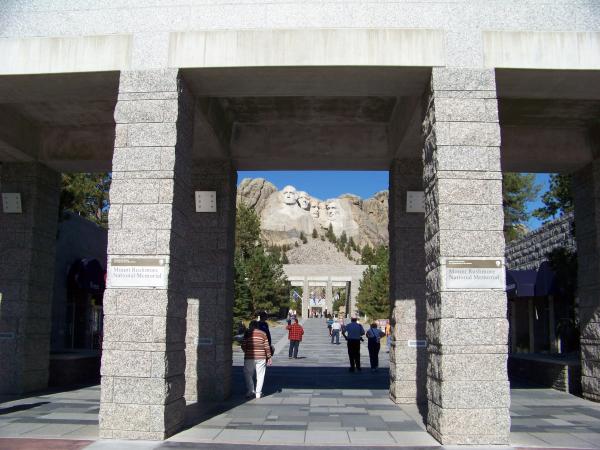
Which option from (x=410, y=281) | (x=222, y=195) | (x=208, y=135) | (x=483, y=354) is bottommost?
(x=483, y=354)

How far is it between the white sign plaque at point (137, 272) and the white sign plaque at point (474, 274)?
12.6 feet

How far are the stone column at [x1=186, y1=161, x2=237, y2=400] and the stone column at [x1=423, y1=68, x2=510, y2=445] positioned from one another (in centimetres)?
467

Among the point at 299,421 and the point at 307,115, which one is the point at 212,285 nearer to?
the point at 299,421

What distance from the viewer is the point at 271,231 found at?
130 m

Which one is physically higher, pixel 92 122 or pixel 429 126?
pixel 92 122

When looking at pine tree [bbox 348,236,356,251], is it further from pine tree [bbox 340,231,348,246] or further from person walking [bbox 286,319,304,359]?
person walking [bbox 286,319,304,359]

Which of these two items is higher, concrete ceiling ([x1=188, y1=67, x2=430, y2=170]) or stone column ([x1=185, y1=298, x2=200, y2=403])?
concrete ceiling ([x1=188, y1=67, x2=430, y2=170])

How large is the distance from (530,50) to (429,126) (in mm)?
1725

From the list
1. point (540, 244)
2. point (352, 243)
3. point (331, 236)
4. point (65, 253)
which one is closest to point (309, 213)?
point (331, 236)

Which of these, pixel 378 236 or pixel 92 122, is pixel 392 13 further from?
pixel 378 236

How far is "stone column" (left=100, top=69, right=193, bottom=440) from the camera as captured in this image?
25.4ft

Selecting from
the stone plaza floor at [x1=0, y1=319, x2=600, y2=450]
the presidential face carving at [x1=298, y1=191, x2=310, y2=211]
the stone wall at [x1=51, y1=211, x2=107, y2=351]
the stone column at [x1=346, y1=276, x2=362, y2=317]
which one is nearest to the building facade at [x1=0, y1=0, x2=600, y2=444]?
the stone plaza floor at [x1=0, y1=319, x2=600, y2=450]

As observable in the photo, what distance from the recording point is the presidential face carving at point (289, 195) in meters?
143

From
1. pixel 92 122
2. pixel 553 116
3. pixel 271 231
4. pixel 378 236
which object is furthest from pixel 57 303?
pixel 378 236
